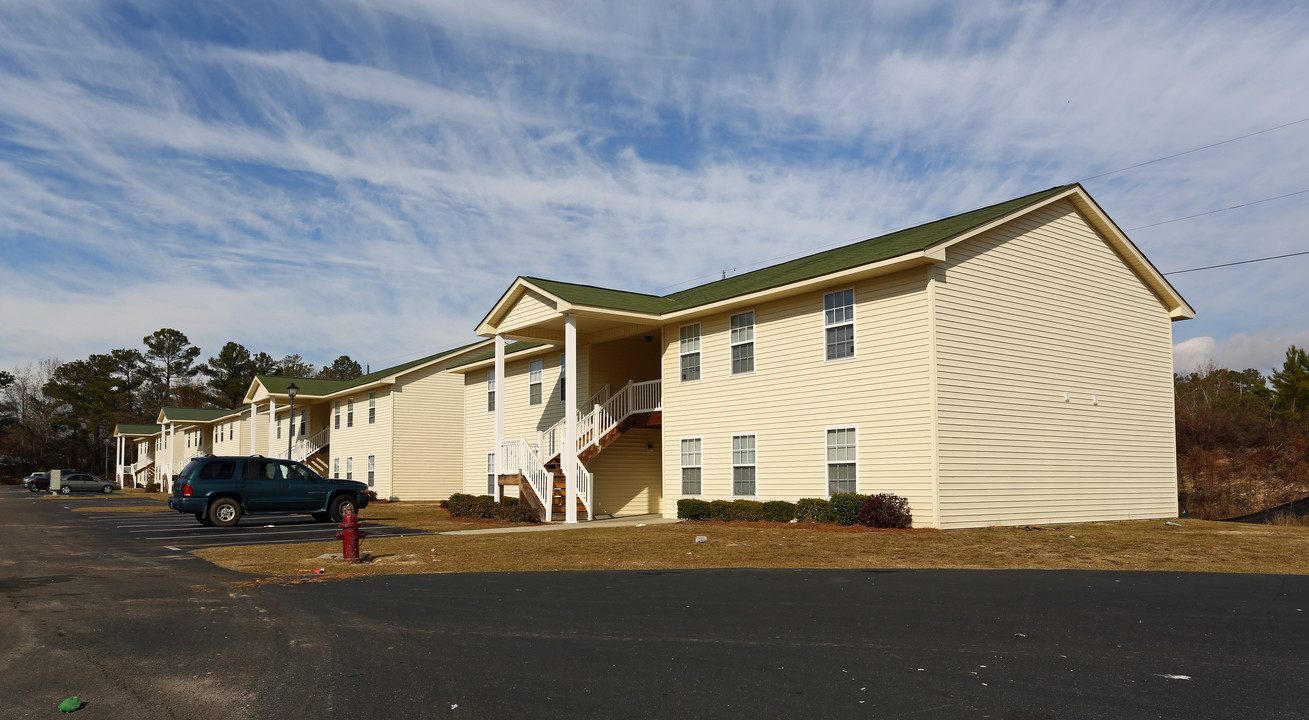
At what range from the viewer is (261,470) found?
25.1 metres

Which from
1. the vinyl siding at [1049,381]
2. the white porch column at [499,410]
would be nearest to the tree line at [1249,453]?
the vinyl siding at [1049,381]

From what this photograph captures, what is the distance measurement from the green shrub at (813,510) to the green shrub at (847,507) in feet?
1.00

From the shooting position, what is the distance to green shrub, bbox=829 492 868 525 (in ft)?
63.3

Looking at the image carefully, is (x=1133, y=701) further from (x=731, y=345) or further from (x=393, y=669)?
(x=731, y=345)

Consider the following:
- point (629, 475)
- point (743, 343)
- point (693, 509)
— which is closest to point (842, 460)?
point (743, 343)

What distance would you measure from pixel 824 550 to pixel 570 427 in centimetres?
1066

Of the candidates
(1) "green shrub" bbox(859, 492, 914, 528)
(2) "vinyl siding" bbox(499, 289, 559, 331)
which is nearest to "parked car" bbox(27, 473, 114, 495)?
(2) "vinyl siding" bbox(499, 289, 559, 331)

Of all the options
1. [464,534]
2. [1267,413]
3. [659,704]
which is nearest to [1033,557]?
[659,704]

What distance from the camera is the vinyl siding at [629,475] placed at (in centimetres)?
2842

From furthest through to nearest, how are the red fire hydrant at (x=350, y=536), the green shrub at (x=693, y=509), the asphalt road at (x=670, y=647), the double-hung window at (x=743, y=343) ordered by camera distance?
the green shrub at (x=693, y=509)
the double-hung window at (x=743, y=343)
the red fire hydrant at (x=350, y=536)
the asphalt road at (x=670, y=647)

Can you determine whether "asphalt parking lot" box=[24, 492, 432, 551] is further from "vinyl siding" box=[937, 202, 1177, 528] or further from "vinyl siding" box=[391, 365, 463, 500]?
"vinyl siding" box=[391, 365, 463, 500]

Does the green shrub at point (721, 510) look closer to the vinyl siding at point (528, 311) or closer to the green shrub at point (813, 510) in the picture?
the green shrub at point (813, 510)

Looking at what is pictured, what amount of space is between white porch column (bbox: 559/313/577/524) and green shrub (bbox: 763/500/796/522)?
5.75 metres

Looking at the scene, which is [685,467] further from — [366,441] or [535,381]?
[366,441]
